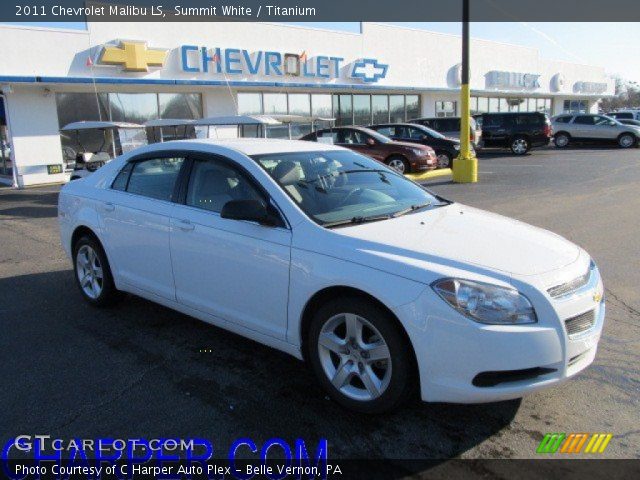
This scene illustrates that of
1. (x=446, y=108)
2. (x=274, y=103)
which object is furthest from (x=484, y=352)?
(x=446, y=108)

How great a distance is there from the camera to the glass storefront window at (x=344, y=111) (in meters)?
25.0

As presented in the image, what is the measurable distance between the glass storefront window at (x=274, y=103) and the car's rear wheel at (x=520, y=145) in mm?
10055

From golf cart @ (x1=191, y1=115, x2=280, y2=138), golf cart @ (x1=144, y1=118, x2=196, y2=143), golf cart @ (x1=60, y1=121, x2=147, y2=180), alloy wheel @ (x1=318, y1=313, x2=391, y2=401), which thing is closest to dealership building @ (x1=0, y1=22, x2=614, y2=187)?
golf cart @ (x1=60, y1=121, x2=147, y2=180)

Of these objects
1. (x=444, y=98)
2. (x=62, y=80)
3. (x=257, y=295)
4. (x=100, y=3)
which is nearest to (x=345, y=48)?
(x=444, y=98)

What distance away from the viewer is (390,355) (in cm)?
305

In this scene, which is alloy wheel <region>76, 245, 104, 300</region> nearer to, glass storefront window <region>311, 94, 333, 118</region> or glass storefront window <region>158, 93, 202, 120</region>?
glass storefront window <region>158, 93, 202, 120</region>

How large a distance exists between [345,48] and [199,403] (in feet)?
75.0

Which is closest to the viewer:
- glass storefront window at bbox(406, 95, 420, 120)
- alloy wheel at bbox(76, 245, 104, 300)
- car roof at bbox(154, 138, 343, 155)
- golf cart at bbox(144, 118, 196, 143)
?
car roof at bbox(154, 138, 343, 155)

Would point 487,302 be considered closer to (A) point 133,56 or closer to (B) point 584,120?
(A) point 133,56

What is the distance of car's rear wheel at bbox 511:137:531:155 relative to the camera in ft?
78.3

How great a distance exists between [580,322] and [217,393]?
2.22m

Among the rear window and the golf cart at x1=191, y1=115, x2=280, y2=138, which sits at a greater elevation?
the golf cart at x1=191, y1=115, x2=280, y2=138
